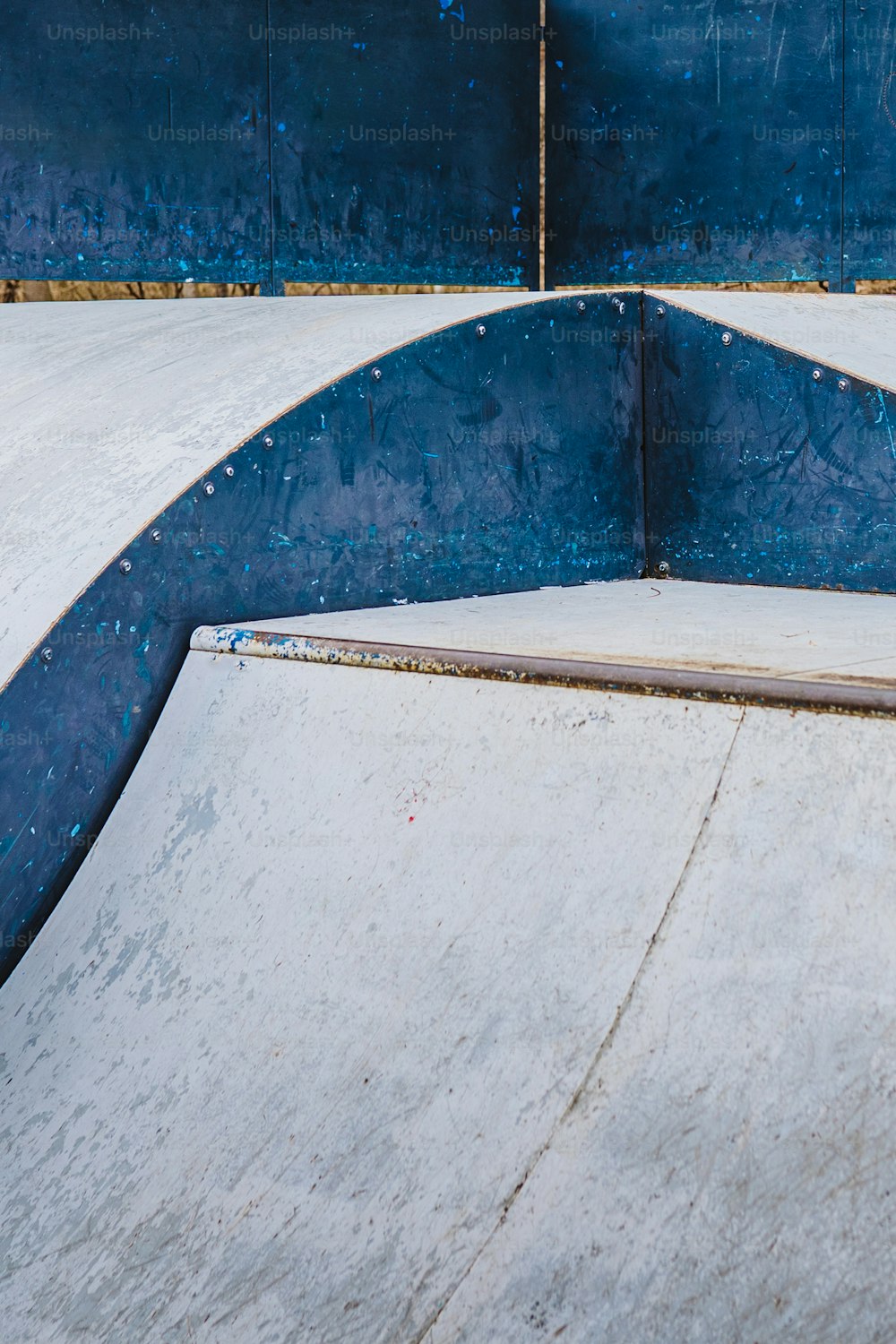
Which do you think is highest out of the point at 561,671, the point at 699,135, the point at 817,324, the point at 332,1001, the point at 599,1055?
the point at 699,135

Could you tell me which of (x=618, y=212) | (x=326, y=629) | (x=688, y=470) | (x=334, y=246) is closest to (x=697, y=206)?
(x=618, y=212)

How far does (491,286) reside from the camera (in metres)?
4.74

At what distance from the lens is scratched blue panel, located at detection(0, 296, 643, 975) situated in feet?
7.19

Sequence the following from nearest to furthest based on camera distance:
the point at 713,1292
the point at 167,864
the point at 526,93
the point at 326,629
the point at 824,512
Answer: the point at 713,1292 → the point at 167,864 → the point at 326,629 → the point at 824,512 → the point at 526,93

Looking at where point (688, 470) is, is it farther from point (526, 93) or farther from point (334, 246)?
point (526, 93)

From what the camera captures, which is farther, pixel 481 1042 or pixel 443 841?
pixel 443 841

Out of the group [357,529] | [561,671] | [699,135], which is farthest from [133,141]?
[561,671]

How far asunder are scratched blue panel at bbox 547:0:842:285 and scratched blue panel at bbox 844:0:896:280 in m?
0.04

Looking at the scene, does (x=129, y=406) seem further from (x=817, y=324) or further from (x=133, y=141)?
(x=133, y=141)

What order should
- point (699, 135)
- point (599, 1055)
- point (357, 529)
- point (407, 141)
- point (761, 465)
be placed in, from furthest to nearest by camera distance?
1. point (407, 141)
2. point (699, 135)
3. point (761, 465)
4. point (357, 529)
5. point (599, 1055)

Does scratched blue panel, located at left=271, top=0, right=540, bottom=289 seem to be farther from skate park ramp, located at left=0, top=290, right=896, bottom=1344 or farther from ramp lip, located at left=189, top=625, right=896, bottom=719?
ramp lip, located at left=189, top=625, right=896, bottom=719

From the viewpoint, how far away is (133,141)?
13.6 ft

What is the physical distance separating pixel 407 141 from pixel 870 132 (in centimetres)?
154

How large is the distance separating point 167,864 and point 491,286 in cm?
321
